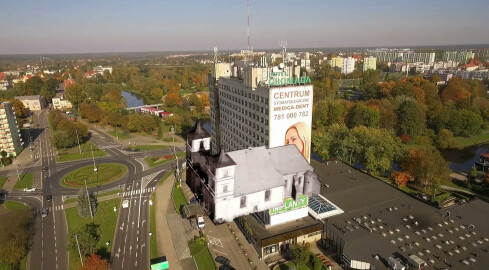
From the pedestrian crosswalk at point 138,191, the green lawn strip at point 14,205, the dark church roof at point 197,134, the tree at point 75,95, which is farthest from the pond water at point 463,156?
the tree at point 75,95

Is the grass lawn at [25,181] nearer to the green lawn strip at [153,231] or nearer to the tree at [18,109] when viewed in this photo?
the green lawn strip at [153,231]

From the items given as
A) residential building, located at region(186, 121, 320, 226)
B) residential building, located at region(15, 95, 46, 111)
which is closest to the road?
residential building, located at region(186, 121, 320, 226)

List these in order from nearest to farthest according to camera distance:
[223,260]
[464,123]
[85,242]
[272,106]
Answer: [223,260]
[85,242]
[272,106]
[464,123]

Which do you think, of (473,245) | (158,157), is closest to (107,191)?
(158,157)

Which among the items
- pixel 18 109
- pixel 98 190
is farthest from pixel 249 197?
pixel 18 109

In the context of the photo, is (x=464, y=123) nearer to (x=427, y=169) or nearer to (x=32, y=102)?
(x=427, y=169)

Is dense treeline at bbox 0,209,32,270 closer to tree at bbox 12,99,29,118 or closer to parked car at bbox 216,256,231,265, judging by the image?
parked car at bbox 216,256,231,265
